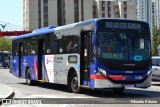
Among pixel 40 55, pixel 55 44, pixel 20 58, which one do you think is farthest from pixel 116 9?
pixel 55 44

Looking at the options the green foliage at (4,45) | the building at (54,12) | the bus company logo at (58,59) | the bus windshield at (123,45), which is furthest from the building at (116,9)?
the bus windshield at (123,45)

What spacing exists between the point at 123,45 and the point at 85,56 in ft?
5.68

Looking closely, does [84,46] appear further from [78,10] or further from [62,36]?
[78,10]

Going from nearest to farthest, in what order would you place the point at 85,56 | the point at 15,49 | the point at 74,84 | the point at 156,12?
1. the point at 85,56
2. the point at 74,84
3. the point at 15,49
4. the point at 156,12

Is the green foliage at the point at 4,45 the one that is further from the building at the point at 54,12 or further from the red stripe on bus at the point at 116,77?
the red stripe on bus at the point at 116,77

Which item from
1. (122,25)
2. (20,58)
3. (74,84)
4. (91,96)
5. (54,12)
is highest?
(54,12)

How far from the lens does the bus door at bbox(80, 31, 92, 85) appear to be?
56.2 ft

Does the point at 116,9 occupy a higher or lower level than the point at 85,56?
higher

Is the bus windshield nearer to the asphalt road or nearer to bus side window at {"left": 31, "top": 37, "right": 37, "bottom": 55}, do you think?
the asphalt road

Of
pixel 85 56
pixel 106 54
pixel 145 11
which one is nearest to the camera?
pixel 106 54

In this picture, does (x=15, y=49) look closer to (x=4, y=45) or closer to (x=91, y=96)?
(x=91, y=96)

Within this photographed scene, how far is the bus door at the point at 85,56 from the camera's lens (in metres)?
17.1

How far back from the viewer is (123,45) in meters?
16.7

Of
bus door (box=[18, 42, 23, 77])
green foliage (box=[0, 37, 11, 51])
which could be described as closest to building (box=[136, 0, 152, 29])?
green foliage (box=[0, 37, 11, 51])
